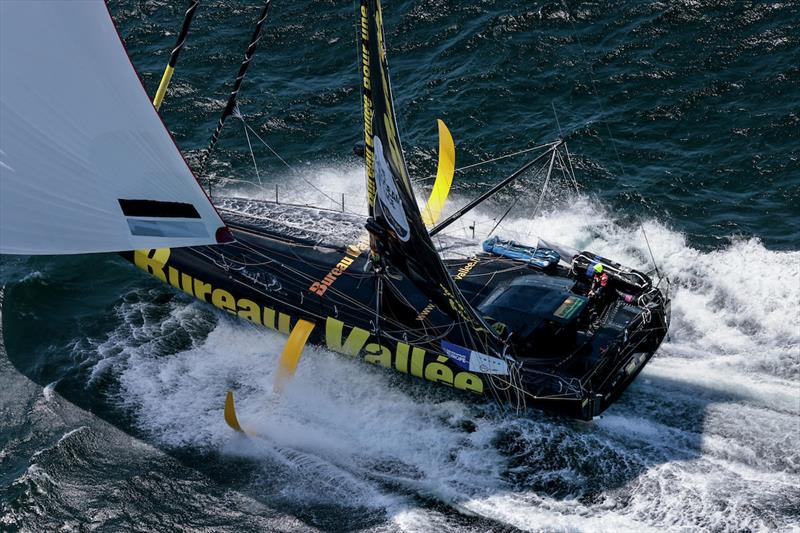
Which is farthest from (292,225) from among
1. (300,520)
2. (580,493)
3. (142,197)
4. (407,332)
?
(580,493)

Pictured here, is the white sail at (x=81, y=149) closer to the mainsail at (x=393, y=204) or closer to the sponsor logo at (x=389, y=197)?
the sponsor logo at (x=389, y=197)

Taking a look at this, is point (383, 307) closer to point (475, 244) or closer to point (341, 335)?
point (341, 335)

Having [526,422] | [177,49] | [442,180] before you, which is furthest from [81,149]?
[526,422]

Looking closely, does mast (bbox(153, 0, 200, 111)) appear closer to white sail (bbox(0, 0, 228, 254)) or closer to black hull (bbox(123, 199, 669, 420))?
black hull (bbox(123, 199, 669, 420))

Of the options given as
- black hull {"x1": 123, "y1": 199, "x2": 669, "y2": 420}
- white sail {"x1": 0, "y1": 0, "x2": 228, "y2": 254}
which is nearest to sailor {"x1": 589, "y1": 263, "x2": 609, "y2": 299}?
black hull {"x1": 123, "y1": 199, "x2": 669, "y2": 420}

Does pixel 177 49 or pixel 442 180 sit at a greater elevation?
pixel 177 49
